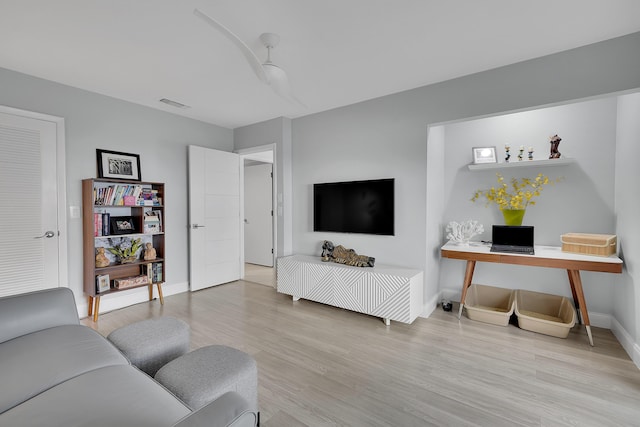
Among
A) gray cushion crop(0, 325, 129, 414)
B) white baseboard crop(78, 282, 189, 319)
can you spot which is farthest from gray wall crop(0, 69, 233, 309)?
gray cushion crop(0, 325, 129, 414)

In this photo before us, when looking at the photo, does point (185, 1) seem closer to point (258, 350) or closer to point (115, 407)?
point (115, 407)

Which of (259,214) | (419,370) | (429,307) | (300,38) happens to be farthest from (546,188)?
(259,214)

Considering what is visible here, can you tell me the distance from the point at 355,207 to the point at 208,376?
2.52m

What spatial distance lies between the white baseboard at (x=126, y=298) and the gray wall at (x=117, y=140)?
0.04 ft

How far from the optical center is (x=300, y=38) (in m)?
2.14

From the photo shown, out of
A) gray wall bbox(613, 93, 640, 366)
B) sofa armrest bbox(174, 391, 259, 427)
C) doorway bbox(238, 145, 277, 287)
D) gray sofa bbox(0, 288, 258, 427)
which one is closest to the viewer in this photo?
sofa armrest bbox(174, 391, 259, 427)

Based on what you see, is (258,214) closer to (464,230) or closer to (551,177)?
(464,230)

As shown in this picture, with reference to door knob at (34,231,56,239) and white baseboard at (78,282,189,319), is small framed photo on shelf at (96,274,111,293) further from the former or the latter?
door knob at (34,231,56,239)

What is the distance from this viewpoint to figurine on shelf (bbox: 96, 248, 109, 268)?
10.0 ft

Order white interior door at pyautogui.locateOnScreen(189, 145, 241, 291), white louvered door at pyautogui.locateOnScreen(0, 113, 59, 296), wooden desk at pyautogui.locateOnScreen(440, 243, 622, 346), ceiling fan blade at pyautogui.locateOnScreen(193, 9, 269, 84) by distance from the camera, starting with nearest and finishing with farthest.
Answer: ceiling fan blade at pyautogui.locateOnScreen(193, 9, 269, 84) < wooden desk at pyautogui.locateOnScreen(440, 243, 622, 346) < white louvered door at pyautogui.locateOnScreen(0, 113, 59, 296) < white interior door at pyautogui.locateOnScreen(189, 145, 241, 291)

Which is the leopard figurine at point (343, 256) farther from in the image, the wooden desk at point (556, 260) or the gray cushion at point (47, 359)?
the gray cushion at point (47, 359)

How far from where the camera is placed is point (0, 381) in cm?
118

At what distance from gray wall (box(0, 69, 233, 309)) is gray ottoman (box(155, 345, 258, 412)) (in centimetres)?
255

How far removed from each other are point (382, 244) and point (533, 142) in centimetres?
196
